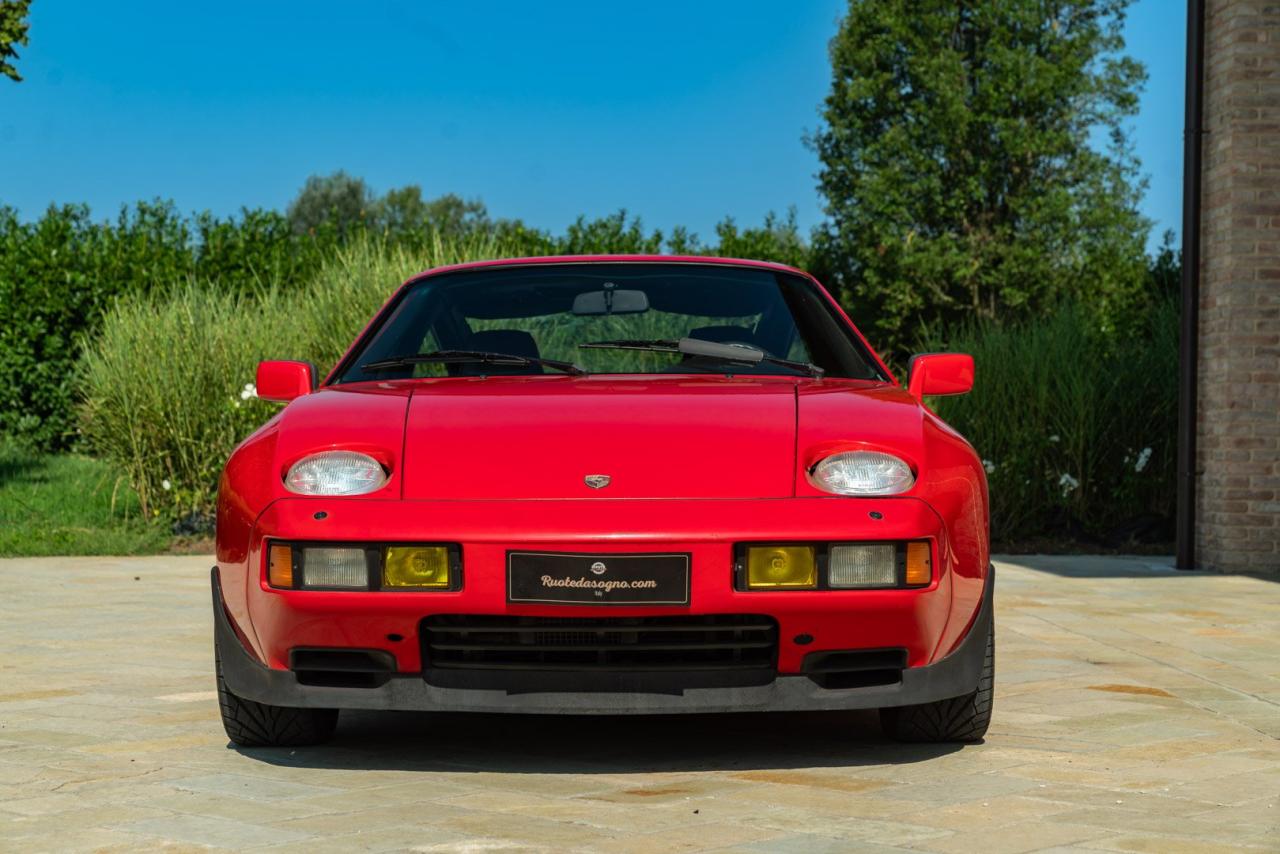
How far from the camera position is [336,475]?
404 cm

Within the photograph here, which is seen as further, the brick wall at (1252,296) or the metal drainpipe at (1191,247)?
the metal drainpipe at (1191,247)

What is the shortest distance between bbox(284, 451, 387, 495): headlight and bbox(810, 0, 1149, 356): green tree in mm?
34519

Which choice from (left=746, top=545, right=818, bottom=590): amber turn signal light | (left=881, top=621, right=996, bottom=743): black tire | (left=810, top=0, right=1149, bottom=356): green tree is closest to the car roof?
(left=881, top=621, right=996, bottom=743): black tire

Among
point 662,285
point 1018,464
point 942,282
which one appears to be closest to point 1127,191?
point 942,282

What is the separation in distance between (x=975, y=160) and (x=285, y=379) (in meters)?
35.7

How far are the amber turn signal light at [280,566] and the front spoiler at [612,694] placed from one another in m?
0.25

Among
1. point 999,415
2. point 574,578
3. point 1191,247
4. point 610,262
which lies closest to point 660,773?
point 574,578

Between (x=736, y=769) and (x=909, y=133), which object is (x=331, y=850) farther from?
(x=909, y=133)

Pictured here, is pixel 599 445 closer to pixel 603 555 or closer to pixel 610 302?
pixel 603 555

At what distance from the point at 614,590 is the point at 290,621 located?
795 mm

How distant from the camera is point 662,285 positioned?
5.31 metres

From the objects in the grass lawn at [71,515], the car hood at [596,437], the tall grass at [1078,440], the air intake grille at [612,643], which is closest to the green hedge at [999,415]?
the tall grass at [1078,440]

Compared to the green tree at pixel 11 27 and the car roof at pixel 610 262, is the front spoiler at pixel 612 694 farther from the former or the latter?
the green tree at pixel 11 27

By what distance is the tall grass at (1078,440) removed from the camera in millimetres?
11984
